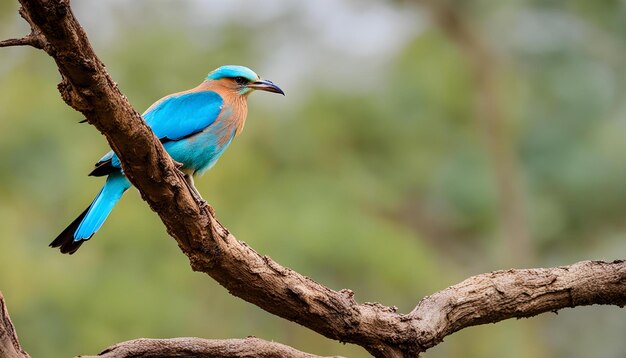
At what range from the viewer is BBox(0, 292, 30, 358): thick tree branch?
3861mm

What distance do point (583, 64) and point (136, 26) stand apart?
7141 millimetres

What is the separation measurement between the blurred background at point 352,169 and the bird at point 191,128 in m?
5.08

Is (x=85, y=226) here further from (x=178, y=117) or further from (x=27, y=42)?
(x=27, y=42)

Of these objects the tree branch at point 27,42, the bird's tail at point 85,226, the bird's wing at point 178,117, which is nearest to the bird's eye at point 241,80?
the bird's wing at point 178,117

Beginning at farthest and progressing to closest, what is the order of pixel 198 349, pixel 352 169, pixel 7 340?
pixel 352 169 < pixel 198 349 < pixel 7 340

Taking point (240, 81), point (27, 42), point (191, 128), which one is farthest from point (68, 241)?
point (240, 81)

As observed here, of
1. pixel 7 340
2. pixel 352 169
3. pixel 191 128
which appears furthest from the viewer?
pixel 352 169

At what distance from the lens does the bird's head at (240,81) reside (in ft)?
19.9

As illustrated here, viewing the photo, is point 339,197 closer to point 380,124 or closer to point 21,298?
point 380,124

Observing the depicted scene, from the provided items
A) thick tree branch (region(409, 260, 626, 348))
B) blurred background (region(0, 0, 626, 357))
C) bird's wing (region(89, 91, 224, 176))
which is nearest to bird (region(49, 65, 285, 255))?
bird's wing (region(89, 91, 224, 176))

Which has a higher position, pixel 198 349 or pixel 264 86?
pixel 264 86

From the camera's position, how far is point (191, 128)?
5.38 metres

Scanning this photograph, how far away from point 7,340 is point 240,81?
2652 millimetres

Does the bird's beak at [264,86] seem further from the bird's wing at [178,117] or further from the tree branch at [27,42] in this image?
the tree branch at [27,42]
